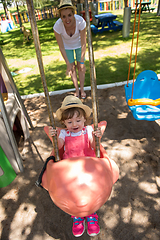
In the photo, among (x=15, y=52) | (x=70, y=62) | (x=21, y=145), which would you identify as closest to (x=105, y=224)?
(x=21, y=145)

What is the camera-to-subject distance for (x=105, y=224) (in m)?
1.97

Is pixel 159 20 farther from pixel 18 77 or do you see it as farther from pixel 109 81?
pixel 18 77

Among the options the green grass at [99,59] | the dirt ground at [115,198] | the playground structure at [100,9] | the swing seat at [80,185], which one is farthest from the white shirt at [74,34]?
the playground structure at [100,9]

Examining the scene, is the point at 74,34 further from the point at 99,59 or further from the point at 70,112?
the point at 99,59

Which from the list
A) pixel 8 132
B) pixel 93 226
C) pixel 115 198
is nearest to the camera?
pixel 93 226

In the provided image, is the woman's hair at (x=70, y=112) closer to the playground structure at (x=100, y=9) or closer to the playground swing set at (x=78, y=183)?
the playground swing set at (x=78, y=183)

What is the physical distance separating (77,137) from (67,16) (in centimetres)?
205

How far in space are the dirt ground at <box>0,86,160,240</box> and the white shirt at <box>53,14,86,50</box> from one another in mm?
1667

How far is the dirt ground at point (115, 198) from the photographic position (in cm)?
194

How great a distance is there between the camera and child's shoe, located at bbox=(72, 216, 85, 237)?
6.19ft

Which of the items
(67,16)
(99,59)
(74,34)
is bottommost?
(99,59)

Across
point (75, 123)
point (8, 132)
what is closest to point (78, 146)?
point (75, 123)

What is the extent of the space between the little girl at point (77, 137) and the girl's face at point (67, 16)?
5.38ft

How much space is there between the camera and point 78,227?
1911 mm
